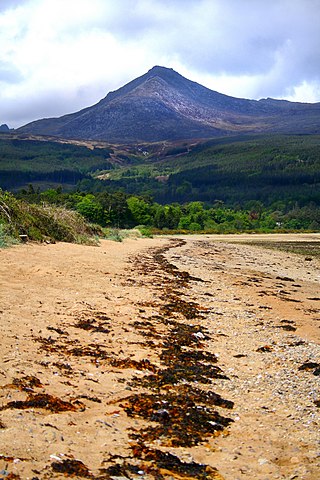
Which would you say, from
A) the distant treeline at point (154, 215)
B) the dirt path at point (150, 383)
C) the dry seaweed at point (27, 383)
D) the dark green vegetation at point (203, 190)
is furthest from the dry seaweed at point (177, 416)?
the dark green vegetation at point (203, 190)

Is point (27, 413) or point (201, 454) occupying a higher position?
point (27, 413)

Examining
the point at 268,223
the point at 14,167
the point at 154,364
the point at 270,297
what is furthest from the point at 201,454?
the point at 14,167

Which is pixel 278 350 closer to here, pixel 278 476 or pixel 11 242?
pixel 278 476

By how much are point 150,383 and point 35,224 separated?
14420 millimetres

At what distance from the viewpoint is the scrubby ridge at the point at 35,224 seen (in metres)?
16.4

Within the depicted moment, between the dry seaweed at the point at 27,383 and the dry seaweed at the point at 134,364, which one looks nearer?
the dry seaweed at the point at 27,383

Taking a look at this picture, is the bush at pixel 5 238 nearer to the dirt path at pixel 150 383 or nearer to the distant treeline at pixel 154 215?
the dirt path at pixel 150 383

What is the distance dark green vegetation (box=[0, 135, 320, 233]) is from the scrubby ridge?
3179 cm

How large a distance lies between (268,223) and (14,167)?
11068 centimetres

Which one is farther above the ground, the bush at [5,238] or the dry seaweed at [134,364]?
the bush at [5,238]

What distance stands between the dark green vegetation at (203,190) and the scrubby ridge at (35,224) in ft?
104

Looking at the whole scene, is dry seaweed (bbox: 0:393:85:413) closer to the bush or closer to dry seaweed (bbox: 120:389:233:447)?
dry seaweed (bbox: 120:389:233:447)

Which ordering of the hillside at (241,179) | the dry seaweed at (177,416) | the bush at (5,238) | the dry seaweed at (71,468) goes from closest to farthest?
the dry seaweed at (71,468) → the dry seaweed at (177,416) → the bush at (5,238) → the hillside at (241,179)

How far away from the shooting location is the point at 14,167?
167250 mm
